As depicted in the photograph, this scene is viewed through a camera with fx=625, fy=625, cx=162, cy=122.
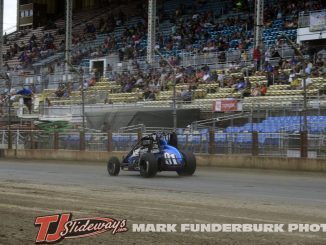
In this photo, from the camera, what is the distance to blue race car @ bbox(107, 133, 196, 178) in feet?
59.2

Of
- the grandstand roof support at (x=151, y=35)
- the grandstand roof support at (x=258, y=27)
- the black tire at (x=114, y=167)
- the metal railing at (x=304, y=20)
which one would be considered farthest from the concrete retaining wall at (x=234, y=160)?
the metal railing at (x=304, y=20)

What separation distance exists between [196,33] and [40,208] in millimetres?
32961

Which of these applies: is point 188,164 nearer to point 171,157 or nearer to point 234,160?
point 171,157

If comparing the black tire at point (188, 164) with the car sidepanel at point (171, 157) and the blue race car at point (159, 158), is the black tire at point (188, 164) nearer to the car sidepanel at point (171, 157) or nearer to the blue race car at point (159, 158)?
the blue race car at point (159, 158)

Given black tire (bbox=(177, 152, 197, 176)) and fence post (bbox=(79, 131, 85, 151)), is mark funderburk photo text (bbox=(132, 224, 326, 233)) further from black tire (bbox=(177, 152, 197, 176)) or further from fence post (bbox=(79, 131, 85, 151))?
fence post (bbox=(79, 131, 85, 151))

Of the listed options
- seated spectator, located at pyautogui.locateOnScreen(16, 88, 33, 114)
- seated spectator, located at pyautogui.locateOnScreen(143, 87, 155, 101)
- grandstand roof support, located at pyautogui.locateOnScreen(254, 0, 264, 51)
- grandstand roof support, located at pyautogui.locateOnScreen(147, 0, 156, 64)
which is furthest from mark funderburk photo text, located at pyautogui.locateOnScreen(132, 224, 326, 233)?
seated spectator, located at pyautogui.locateOnScreen(16, 88, 33, 114)

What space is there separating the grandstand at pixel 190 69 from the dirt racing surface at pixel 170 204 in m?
6.69

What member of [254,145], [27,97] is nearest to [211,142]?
[254,145]

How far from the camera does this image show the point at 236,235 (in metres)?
8.23

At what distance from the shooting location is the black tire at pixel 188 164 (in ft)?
60.9

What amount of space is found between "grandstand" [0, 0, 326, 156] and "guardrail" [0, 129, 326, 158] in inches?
2.5

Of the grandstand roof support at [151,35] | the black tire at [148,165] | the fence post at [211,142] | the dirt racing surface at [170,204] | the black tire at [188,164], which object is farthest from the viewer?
the grandstand roof support at [151,35]

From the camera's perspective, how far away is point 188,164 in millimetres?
18688

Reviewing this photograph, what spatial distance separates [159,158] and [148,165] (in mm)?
451
